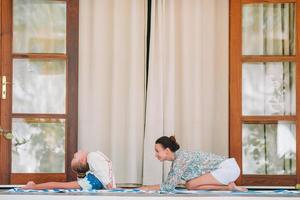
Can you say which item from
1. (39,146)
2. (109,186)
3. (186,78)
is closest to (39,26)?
(39,146)

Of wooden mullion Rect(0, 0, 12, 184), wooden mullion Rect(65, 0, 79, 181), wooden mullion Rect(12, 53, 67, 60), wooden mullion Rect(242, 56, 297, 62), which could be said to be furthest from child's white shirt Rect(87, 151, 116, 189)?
wooden mullion Rect(242, 56, 297, 62)

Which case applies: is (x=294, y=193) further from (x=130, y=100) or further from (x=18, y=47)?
(x=18, y=47)

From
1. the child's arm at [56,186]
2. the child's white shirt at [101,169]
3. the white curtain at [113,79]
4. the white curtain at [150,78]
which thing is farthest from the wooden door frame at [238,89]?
the child's arm at [56,186]

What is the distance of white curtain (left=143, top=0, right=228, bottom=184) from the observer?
7.03 m

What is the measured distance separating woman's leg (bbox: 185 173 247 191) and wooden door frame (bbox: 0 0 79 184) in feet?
4.48

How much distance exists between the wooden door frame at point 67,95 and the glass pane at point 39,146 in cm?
6

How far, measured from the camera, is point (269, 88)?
7043 mm

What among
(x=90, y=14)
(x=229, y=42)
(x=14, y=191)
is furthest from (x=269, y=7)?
(x=14, y=191)

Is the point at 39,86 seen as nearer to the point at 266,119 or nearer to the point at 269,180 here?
the point at 266,119

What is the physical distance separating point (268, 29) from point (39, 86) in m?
2.34

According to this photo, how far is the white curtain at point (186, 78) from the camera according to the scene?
7.03m

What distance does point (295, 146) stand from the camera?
6961mm

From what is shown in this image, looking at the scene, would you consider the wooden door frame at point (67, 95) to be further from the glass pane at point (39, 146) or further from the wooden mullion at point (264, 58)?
the wooden mullion at point (264, 58)

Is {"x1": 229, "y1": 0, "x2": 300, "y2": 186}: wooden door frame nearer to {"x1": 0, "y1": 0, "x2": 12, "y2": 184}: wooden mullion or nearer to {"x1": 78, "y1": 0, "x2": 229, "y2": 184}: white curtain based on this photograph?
{"x1": 78, "y1": 0, "x2": 229, "y2": 184}: white curtain
